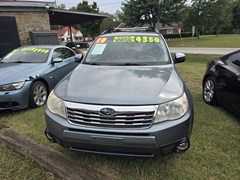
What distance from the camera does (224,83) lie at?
13.5ft

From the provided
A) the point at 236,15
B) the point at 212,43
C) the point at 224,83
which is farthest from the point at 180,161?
the point at 236,15

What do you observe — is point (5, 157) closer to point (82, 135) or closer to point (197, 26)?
→ point (82, 135)

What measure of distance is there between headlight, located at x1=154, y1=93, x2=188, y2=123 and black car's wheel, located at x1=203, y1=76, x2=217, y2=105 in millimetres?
2563

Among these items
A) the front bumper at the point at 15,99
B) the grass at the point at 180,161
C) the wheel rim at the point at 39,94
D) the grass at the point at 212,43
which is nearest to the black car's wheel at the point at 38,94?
the wheel rim at the point at 39,94

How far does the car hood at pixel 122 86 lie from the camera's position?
2.26 metres

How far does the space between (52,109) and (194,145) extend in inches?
77.1

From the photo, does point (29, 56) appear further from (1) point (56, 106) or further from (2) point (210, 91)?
(2) point (210, 91)

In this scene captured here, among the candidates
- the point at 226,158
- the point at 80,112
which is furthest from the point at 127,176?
the point at 226,158

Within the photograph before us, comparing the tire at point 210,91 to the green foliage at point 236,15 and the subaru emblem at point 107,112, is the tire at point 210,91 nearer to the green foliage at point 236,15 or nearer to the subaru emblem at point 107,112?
the subaru emblem at point 107,112

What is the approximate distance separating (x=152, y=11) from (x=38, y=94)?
29494 mm

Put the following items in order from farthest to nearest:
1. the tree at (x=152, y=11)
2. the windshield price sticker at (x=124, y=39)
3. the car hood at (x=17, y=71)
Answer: the tree at (x=152, y=11), the car hood at (x=17, y=71), the windshield price sticker at (x=124, y=39)

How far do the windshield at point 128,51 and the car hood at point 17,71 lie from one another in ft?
4.88

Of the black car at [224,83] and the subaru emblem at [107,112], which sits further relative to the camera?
the black car at [224,83]

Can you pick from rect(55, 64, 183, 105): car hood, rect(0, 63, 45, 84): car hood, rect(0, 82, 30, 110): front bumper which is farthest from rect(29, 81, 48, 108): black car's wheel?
rect(55, 64, 183, 105): car hood
